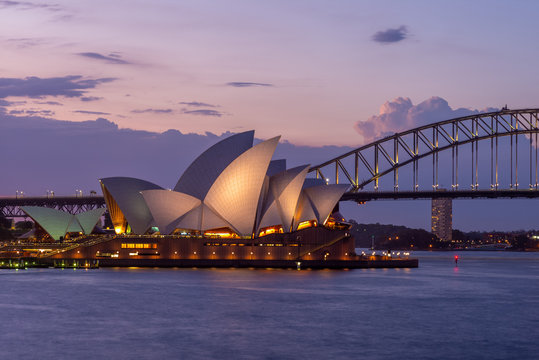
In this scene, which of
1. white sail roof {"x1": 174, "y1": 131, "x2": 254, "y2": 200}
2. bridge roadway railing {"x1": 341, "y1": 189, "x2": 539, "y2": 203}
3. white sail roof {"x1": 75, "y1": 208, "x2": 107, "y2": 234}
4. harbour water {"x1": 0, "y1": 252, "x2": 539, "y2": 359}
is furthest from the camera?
white sail roof {"x1": 75, "y1": 208, "x2": 107, "y2": 234}

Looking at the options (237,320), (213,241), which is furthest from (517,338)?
(213,241)

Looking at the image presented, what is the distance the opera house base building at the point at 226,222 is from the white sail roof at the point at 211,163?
0.34ft

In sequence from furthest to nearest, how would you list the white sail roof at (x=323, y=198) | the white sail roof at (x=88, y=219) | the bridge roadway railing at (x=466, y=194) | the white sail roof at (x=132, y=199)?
the white sail roof at (x=88, y=219) → the bridge roadway railing at (x=466, y=194) → the white sail roof at (x=323, y=198) → the white sail roof at (x=132, y=199)

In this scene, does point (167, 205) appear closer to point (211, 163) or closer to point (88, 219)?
point (211, 163)

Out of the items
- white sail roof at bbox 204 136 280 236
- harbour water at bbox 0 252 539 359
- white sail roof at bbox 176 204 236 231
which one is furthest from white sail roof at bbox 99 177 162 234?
harbour water at bbox 0 252 539 359

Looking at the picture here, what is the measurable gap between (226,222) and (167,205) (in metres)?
6.74

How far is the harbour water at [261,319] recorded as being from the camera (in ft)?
117

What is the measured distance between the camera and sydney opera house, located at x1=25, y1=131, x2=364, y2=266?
292ft

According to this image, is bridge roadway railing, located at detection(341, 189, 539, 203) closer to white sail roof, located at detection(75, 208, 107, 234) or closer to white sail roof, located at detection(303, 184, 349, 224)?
white sail roof, located at detection(303, 184, 349, 224)

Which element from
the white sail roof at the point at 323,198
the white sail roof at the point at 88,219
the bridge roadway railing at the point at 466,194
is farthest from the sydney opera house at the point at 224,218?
the bridge roadway railing at the point at 466,194

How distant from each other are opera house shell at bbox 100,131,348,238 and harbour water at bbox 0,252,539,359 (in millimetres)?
16956

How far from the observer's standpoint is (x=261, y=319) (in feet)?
147

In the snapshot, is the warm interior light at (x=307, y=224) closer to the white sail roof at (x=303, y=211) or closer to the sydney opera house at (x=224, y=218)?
the sydney opera house at (x=224, y=218)

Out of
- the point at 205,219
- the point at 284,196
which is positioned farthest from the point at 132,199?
the point at 284,196
